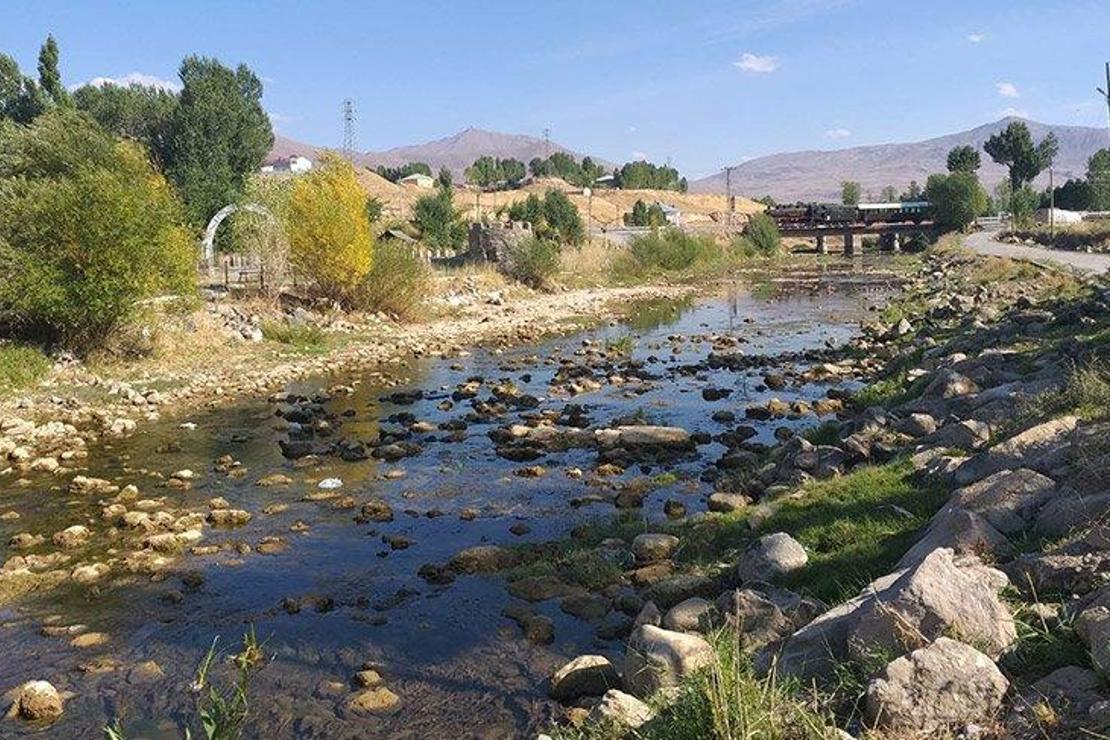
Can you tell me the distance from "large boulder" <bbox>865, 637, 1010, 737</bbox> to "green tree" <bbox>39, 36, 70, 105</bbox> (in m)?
71.5

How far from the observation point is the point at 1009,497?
7.55 m

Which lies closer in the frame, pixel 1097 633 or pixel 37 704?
pixel 1097 633

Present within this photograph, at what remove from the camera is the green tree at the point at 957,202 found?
95.4m

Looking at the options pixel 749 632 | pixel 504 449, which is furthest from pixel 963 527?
pixel 504 449

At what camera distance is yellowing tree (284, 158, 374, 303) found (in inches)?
1310

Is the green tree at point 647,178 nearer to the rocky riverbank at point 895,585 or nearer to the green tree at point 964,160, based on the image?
the green tree at point 964,160

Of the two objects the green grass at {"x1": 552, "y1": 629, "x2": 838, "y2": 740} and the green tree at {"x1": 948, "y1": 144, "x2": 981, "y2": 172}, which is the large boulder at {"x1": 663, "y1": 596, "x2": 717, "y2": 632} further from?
the green tree at {"x1": 948, "y1": 144, "x2": 981, "y2": 172}

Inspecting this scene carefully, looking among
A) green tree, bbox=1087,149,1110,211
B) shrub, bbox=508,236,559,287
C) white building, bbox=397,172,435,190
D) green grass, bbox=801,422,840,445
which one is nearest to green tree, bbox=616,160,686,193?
white building, bbox=397,172,435,190

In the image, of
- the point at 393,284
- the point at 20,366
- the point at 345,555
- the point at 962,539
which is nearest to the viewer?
the point at 962,539

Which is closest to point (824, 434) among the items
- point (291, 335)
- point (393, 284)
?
point (291, 335)

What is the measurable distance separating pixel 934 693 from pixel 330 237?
31.1m

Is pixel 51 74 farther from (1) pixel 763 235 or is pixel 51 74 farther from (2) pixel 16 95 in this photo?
(1) pixel 763 235

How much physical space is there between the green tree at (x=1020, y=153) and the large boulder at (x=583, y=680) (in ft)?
439

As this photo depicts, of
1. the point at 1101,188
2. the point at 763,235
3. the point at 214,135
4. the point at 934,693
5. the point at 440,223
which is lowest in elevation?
the point at 934,693
